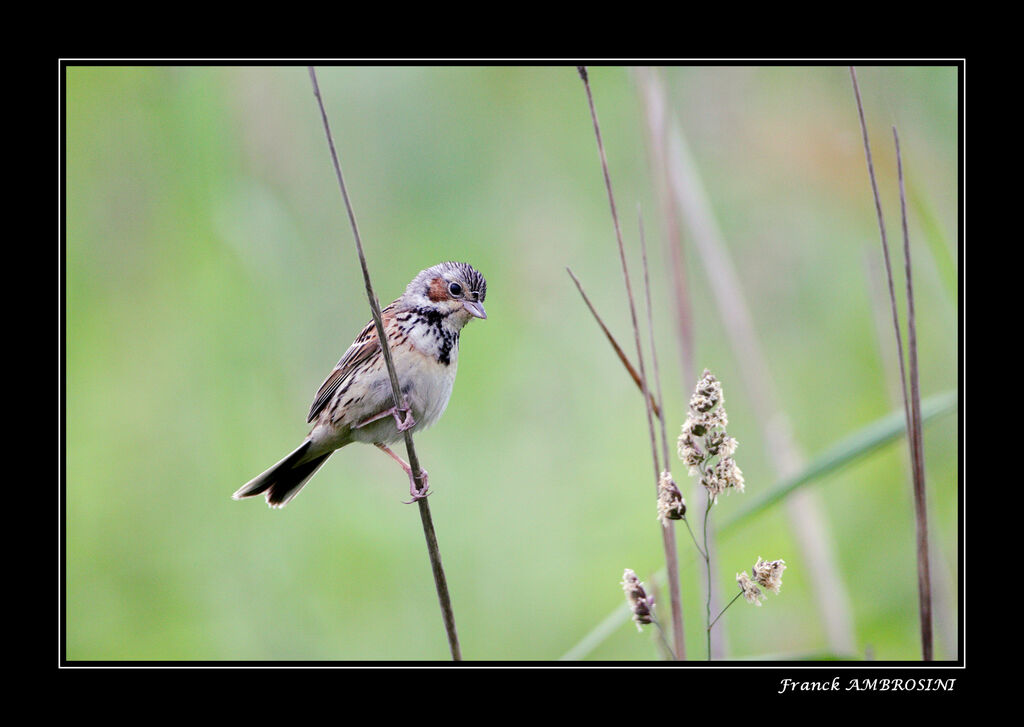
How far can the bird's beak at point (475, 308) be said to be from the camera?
3.00 metres

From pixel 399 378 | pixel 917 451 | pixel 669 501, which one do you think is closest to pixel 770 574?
pixel 669 501

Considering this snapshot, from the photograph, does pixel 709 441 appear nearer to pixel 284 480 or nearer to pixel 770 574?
pixel 770 574

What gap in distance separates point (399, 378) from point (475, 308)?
14.0 inches

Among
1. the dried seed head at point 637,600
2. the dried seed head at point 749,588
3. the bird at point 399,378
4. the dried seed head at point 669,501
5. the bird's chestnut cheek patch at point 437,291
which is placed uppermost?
the bird's chestnut cheek patch at point 437,291

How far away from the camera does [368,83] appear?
3922 millimetres

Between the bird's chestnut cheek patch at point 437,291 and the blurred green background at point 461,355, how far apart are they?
27.9 inches

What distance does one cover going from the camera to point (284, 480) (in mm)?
3486

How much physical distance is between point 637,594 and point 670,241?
1.49m

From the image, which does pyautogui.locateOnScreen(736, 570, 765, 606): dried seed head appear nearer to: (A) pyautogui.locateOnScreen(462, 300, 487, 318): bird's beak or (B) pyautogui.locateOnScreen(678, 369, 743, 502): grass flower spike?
(B) pyautogui.locateOnScreen(678, 369, 743, 502): grass flower spike

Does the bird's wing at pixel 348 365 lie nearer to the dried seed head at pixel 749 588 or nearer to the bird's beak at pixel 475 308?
the bird's beak at pixel 475 308

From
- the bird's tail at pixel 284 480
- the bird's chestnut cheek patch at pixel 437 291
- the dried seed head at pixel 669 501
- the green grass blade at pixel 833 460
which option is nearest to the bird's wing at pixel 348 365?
the bird's tail at pixel 284 480
